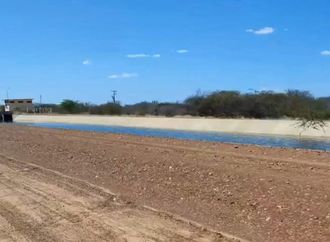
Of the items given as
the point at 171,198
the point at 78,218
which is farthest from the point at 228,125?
the point at 78,218

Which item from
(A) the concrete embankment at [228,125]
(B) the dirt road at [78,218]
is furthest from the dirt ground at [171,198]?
(A) the concrete embankment at [228,125]

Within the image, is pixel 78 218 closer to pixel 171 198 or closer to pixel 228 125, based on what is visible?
pixel 171 198

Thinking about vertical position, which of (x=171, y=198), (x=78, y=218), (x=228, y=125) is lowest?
(x=78, y=218)

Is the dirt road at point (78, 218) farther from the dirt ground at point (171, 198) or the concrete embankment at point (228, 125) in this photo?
the concrete embankment at point (228, 125)

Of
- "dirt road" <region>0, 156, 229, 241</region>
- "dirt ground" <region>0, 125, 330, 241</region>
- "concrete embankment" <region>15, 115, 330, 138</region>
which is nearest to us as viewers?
"dirt road" <region>0, 156, 229, 241</region>

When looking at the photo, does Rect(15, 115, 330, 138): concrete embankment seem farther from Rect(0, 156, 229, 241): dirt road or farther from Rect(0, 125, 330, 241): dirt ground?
Rect(0, 156, 229, 241): dirt road

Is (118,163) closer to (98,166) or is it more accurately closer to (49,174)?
(98,166)

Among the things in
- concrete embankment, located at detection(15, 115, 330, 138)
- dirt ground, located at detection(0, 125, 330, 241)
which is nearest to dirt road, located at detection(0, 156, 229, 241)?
dirt ground, located at detection(0, 125, 330, 241)

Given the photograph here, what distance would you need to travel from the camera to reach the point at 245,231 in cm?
836

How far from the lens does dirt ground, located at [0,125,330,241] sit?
845 cm

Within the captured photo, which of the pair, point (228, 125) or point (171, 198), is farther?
point (228, 125)

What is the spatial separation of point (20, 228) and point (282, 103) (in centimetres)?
8419

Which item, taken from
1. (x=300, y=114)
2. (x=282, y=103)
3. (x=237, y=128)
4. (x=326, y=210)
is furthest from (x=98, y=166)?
(x=282, y=103)

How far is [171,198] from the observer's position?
11164 millimetres
